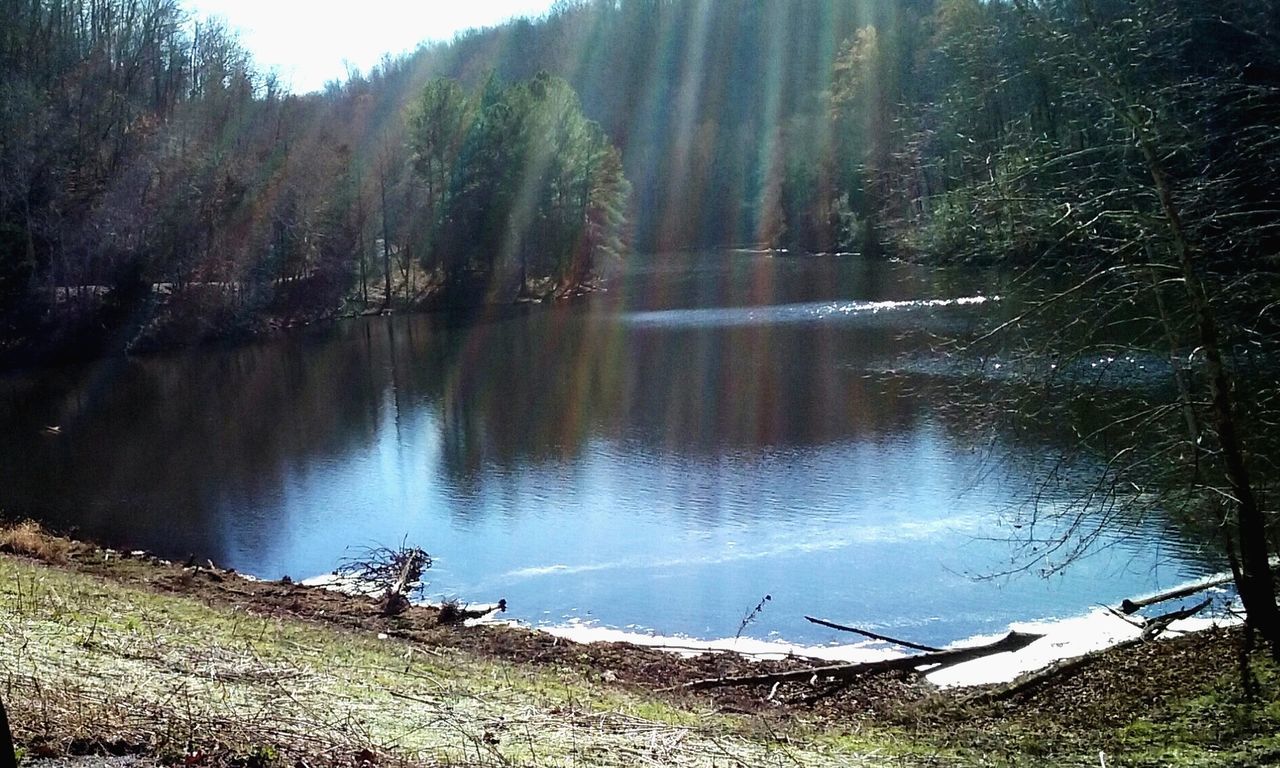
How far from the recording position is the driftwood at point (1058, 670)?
9305mm

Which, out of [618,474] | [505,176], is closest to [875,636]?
[618,474]

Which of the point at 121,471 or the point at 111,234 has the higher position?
the point at 111,234

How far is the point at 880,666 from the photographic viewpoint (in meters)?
11.4

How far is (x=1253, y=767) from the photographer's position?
5.75 metres

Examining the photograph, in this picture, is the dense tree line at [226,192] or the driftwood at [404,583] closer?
the driftwood at [404,583]

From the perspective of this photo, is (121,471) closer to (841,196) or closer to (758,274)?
(758,274)

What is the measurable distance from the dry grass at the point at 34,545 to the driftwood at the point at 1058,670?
1269 cm

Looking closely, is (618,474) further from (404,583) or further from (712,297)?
(712,297)

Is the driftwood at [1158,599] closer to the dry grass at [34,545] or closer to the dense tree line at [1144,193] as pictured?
the dense tree line at [1144,193]

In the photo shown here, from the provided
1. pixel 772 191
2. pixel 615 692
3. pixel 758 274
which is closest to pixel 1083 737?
pixel 615 692

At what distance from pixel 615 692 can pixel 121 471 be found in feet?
57.6

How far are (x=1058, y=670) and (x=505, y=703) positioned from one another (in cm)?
450

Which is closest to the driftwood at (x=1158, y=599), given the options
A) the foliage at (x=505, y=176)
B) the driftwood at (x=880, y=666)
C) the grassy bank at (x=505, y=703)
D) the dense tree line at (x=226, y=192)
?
the driftwood at (x=880, y=666)

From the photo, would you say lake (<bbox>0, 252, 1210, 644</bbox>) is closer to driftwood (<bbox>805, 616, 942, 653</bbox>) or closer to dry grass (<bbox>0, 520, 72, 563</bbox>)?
driftwood (<bbox>805, 616, 942, 653</bbox>)
